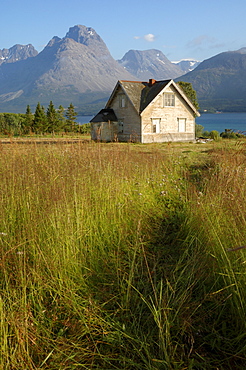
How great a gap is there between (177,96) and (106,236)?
24.7m

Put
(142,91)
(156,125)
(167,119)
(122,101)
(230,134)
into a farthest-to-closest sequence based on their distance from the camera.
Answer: (142,91) → (122,101) → (167,119) → (156,125) → (230,134)

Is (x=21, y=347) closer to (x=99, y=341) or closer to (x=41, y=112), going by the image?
(x=99, y=341)

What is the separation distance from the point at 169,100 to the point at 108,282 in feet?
81.0

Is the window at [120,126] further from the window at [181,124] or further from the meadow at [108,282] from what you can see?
the meadow at [108,282]

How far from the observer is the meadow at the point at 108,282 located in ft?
8.46

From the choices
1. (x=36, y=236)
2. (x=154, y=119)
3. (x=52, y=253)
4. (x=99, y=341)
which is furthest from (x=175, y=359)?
(x=154, y=119)

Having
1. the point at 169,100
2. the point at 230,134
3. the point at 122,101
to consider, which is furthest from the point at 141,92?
the point at 230,134

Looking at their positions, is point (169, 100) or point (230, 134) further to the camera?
point (169, 100)

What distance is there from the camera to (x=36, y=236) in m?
3.54

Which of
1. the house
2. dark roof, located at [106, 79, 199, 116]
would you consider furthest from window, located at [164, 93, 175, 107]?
dark roof, located at [106, 79, 199, 116]

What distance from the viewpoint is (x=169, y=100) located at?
2641cm

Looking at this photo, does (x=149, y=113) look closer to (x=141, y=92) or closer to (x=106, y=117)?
(x=141, y=92)

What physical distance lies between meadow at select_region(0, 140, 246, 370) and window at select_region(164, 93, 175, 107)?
21.9 m

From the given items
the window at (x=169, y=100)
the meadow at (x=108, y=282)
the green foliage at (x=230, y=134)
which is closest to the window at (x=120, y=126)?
the window at (x=169, y=100)
